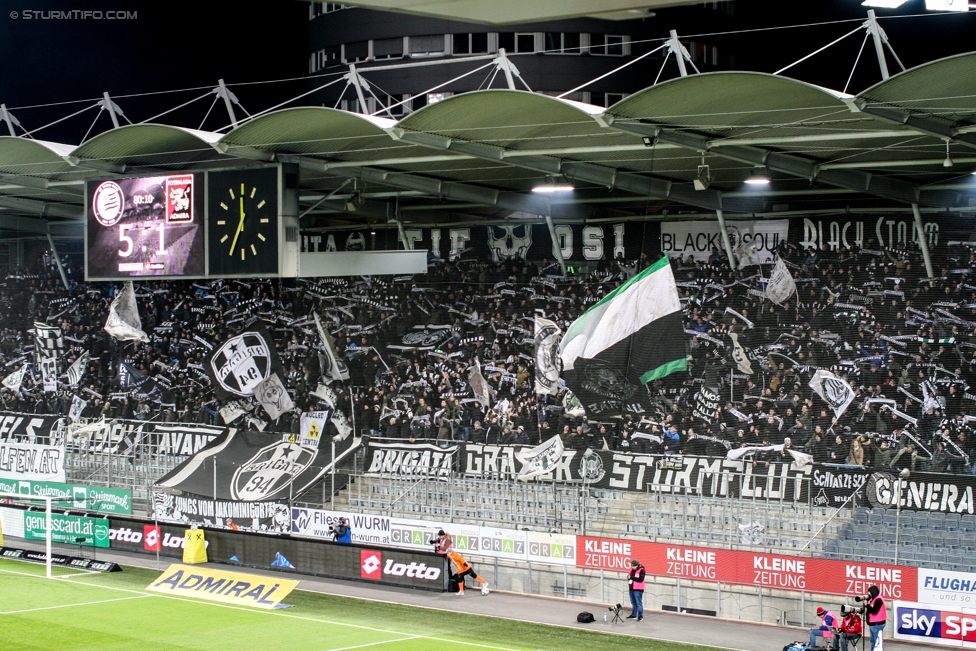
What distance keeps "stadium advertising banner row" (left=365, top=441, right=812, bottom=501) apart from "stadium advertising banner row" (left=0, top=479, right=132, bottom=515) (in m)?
6.15

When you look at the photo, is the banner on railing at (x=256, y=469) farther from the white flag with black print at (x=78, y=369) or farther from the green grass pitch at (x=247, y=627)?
the white flag with black print at (x=78, y=369)

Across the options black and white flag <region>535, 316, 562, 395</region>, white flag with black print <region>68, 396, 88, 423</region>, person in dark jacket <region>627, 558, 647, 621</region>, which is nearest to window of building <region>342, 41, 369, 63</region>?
white flag with black print <region>68, 396, 88, 423</region>

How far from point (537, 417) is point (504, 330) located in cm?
271

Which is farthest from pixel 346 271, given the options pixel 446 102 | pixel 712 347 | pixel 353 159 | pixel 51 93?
pixel 51 93

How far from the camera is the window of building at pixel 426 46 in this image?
39.2 meters

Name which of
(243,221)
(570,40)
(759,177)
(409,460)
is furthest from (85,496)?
(570,40)

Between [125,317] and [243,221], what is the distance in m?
12.1

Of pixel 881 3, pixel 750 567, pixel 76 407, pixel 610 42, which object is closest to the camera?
pixel 750 567

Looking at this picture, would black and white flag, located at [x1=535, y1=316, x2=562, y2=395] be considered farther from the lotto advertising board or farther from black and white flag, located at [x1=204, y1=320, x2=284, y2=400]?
black and white flag, located at [x1=204, y1=320, x2=284, y2=400]

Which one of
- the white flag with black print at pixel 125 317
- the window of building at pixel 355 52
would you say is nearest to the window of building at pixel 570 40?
the window of building at pixel 355 52

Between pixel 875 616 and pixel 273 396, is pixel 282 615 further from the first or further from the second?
pixel 273 396

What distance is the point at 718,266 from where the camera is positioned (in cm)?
2344

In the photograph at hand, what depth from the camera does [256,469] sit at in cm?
2361

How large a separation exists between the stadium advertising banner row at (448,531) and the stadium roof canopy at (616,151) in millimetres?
6136
